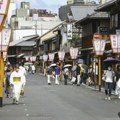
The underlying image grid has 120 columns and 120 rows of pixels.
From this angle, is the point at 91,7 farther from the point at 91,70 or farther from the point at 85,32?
the point at 91,70

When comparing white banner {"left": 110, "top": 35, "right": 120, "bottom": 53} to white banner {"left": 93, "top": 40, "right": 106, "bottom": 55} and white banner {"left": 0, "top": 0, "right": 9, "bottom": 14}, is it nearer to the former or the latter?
white banner {"left": 93, "top": 40, "right": 106, "bottom": 55}

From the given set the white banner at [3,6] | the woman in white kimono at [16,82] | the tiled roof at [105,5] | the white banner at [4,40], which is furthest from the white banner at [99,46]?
the white banner at [3,6]

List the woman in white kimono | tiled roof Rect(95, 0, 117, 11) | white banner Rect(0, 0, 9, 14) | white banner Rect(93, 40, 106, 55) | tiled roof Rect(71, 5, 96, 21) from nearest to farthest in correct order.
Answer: white banner Rect(0, 0, 9, 14) → the woman in white kimono → white banner Rect(93, 40, 106, 55) → tiled roof Rect(95, 0, 117, 11) → tiled roof Rect(71, 5, 96, 21)

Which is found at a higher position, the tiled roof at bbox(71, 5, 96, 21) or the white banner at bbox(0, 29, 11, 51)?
the tiled roof at bbox(71, 5, 96, 21)

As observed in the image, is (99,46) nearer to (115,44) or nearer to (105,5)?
(115,44)

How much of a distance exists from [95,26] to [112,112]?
124ft

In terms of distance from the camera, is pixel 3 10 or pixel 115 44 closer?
pixel 3 10

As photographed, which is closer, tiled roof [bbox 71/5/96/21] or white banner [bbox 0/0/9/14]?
white banner [bbox 0/0/9/14]

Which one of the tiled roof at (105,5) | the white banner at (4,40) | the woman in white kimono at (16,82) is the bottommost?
the woman in white kimono at (16,82)

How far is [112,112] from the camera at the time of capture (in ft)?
62.2

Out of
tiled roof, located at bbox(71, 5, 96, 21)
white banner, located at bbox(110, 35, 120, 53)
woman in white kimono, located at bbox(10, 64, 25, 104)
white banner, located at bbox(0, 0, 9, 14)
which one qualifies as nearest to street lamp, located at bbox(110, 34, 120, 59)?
white banner, located at bbox(110, 35, 120, 53)

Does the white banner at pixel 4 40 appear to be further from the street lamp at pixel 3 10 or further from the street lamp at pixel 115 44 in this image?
the street lamp at pixel 3 10

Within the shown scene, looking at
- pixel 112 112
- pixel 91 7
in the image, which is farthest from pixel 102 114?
pixel 91 7

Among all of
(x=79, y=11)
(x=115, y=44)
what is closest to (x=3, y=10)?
(x=115, y=44)
